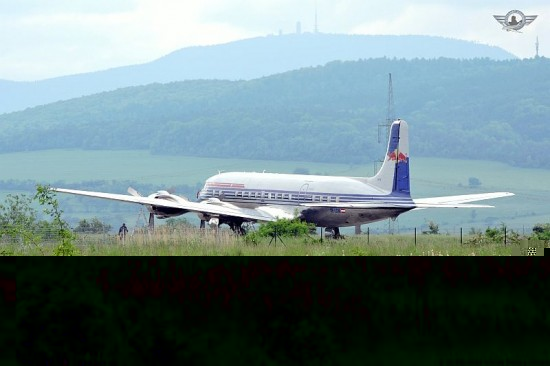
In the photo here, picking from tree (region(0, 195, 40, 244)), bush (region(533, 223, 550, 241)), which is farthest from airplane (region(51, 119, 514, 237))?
tree (region(0, 195, 40, 244))

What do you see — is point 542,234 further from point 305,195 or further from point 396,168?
point 305,195

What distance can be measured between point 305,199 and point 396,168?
19.6 ft

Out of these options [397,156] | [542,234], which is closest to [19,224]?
[542,234]

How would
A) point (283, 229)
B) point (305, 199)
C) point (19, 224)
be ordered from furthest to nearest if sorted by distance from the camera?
point (305, 199) < point (283, 229) < point (19, 224)

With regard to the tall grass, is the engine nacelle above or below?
above

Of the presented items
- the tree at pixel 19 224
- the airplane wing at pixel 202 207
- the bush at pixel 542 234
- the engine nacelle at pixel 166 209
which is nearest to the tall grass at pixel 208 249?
the tree at pixel 19 224

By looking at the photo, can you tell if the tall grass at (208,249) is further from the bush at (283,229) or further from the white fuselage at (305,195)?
the white fuselage at (305,195)

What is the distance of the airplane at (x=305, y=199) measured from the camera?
7112cm

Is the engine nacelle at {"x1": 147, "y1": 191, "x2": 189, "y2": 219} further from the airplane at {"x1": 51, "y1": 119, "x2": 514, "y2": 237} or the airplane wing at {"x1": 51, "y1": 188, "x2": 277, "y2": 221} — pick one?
the airplane wing at {"x1": 51, "y1": 188, "x2": 277, "y2": 221}

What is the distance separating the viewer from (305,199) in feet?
243

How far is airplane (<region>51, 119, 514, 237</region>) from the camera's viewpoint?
7112 centimetres
